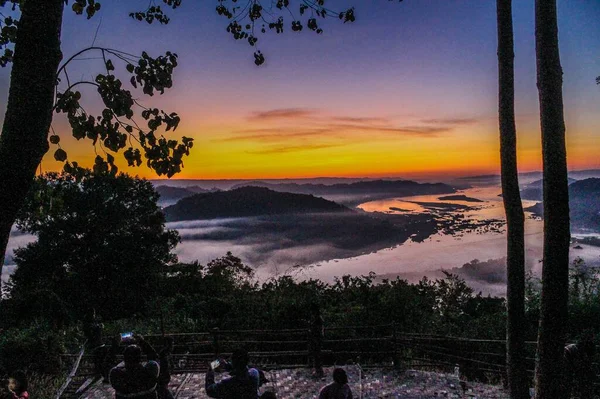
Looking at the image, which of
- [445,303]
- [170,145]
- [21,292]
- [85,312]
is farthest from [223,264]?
[170,145]

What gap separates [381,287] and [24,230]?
23.1m

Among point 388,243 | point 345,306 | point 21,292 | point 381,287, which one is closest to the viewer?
point 345,306

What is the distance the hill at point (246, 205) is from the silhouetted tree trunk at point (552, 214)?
10721 cm

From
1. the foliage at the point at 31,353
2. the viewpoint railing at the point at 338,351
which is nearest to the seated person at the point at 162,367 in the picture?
the viewpoint railing at the point at 338,351

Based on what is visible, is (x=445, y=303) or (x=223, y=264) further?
(x=223, y=264)

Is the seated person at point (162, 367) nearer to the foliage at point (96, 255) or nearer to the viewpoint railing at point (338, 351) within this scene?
the viewpoint railing at point (338, 351)

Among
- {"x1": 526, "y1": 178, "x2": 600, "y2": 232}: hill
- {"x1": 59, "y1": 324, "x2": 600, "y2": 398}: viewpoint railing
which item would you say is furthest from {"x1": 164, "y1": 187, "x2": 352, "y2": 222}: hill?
{"x1": 59, "y1": 324, "x2": 600, "y2": 398}: viewpoint railing

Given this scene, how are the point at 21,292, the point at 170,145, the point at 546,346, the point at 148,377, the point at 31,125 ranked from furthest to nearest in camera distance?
the point at 21,292, the point at 546,346, the point at 148,377, the point at 170,145, the point at 31,125

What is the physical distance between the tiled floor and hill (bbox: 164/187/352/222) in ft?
332

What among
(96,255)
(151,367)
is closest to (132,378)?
(151,367)

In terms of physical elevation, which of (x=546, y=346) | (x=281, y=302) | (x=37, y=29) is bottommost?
(x=281, y=302)

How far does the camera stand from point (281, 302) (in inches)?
754

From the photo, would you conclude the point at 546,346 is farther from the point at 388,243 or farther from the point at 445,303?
the point at 388,243

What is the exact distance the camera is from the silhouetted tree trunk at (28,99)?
2.33 m
